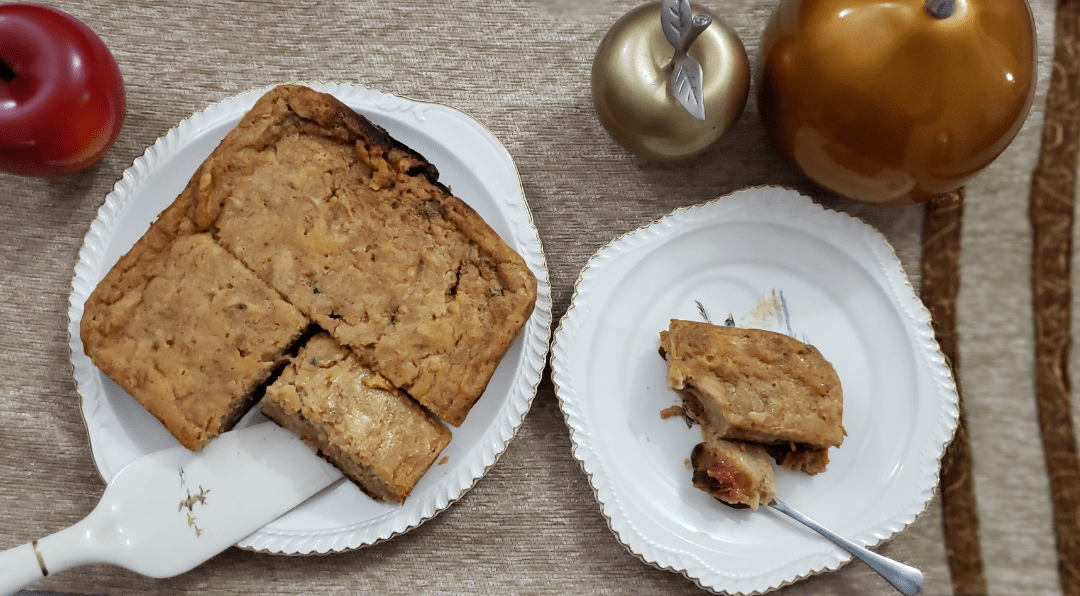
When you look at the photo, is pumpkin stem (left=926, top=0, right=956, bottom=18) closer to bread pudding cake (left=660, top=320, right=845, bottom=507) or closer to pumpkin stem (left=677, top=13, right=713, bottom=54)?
pumpkin stem (left=677, top=13, right=713, bottom=54)

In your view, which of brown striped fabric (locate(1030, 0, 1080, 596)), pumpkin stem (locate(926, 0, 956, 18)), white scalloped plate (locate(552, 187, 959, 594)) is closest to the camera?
pumpkin stem (locate(926, 0, 956, 18))

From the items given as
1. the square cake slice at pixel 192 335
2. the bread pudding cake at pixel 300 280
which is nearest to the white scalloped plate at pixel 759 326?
the bread pudding cake at pixel 300 280

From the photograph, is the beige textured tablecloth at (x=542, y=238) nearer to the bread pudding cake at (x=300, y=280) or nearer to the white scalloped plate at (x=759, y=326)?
the white scalloped plate at (x=759, y=326)

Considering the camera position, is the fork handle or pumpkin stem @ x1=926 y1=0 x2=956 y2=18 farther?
the fork handle

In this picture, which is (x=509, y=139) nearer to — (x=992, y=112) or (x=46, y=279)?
(x=992, y=112)

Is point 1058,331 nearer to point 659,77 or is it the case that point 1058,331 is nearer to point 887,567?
point 887,567

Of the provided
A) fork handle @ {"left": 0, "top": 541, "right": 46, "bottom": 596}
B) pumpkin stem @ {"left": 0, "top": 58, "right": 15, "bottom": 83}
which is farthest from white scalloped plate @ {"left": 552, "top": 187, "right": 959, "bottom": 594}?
pumpkin stem @ {"left": 0, "top": 58, "right": 15, "bottom": 83}

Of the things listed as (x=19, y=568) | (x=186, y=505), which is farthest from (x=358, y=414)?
(x=19, y=568)

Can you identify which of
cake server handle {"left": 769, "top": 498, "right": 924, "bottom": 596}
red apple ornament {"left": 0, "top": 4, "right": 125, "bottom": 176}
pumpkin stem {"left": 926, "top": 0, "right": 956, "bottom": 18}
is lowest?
cake server handle {"left": 769, "top": 498, "right": 924, "bottom": 596}
